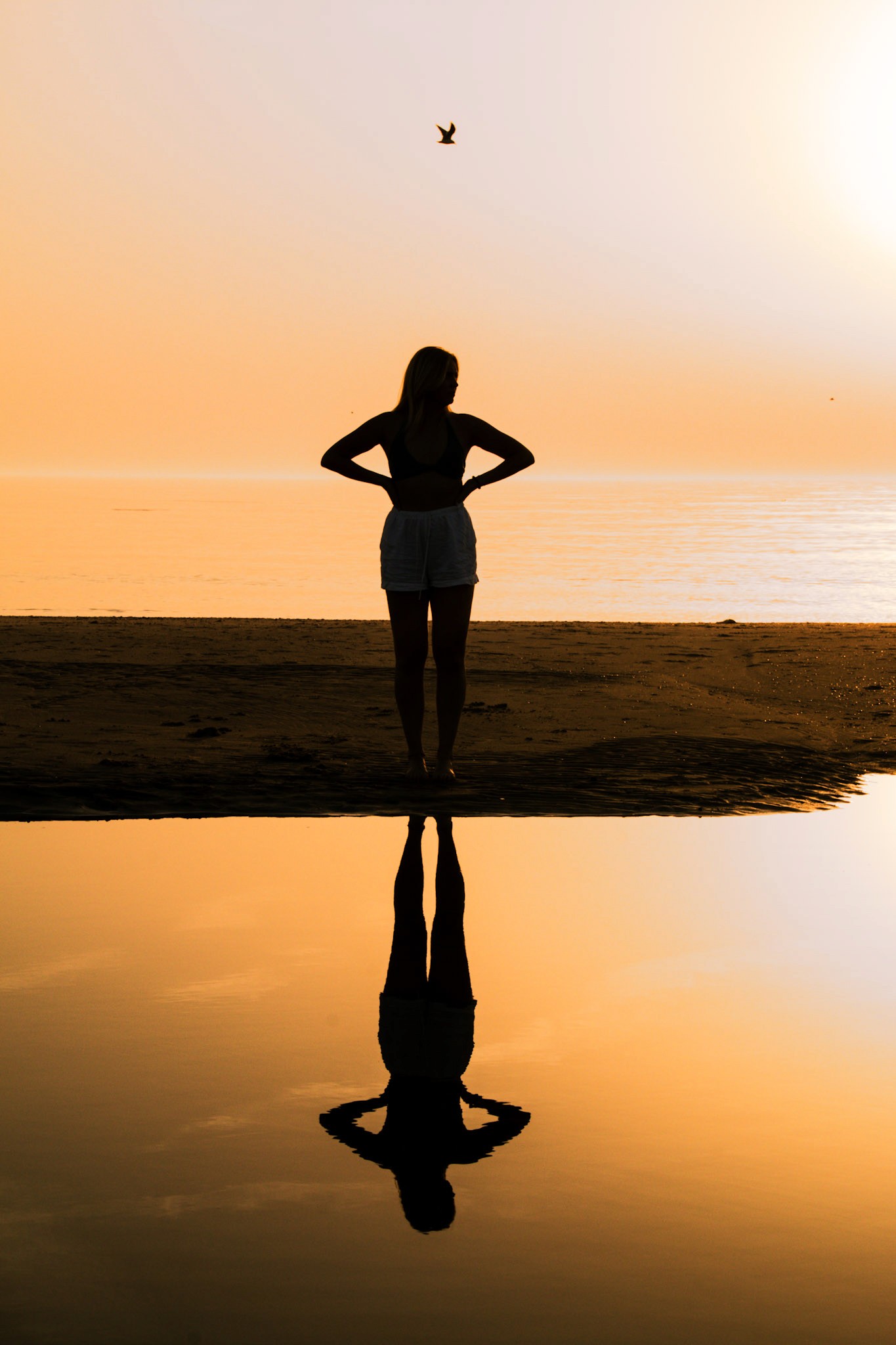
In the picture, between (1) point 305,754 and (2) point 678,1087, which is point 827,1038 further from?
(1) point 305,754

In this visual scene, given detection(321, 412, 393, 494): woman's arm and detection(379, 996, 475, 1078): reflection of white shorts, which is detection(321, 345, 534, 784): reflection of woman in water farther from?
detection(379, 996, 475, 1078): reflection of white shorts

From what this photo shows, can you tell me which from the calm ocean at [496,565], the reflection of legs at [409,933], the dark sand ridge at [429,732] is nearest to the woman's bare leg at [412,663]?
the dark sand ridge at [429,732]

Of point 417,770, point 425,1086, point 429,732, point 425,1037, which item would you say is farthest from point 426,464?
point 425,1086

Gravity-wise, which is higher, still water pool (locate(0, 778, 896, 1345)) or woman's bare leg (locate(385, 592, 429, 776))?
woman's bare leg (locate(385, 592, 429, 776))

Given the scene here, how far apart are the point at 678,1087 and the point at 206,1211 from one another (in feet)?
3.08

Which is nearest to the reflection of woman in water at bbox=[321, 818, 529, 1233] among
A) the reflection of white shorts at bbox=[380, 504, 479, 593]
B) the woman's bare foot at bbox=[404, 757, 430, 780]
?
the woman's bare foot at bbox=[404, 757, 430, 780]

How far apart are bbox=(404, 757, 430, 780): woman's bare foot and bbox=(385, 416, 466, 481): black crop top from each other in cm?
110

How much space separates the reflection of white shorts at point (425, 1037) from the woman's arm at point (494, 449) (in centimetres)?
299

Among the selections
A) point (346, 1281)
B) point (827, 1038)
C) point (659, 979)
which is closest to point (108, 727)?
point (659, 979)

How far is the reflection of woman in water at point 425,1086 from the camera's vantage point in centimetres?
228

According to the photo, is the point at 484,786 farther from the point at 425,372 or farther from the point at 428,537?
the point at 425,372

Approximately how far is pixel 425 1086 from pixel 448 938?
3.31ft

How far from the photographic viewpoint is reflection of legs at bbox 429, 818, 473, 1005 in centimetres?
323

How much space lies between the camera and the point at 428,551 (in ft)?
18.6
